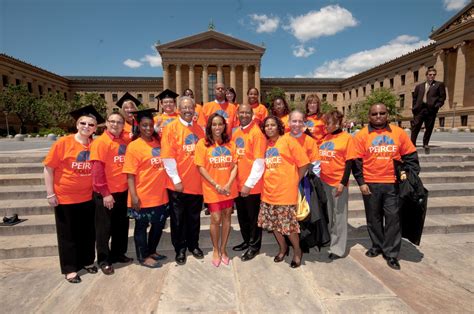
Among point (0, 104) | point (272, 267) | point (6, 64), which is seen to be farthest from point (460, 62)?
point (6, 64)

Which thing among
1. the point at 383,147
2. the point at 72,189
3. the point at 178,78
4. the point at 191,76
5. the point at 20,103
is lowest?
the point at 72,189

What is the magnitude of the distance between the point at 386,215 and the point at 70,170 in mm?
4671

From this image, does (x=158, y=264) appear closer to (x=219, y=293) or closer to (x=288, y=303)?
(x=219, y=293)

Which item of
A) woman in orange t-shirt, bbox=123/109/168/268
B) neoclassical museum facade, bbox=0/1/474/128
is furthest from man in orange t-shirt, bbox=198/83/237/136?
neoclassical museum facade, bbox=0/1/474/128

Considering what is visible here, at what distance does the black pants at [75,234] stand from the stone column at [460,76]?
49.3 m

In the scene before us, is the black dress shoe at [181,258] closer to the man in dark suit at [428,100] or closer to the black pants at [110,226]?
the black pants at [110,226]

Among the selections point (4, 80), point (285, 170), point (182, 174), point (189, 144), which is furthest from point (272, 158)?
point (4, 80)

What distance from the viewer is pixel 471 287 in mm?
3164

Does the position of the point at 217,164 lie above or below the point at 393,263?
above

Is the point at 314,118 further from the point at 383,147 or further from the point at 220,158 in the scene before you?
the point at 220,158

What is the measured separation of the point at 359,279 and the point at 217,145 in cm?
270

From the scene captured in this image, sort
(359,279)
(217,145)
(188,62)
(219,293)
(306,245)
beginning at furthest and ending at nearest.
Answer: (188,62), (306,245), (217,145), (359,279), (219,293)

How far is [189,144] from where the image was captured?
12.3ft

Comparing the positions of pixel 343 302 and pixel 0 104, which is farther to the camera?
pixel 0 104
